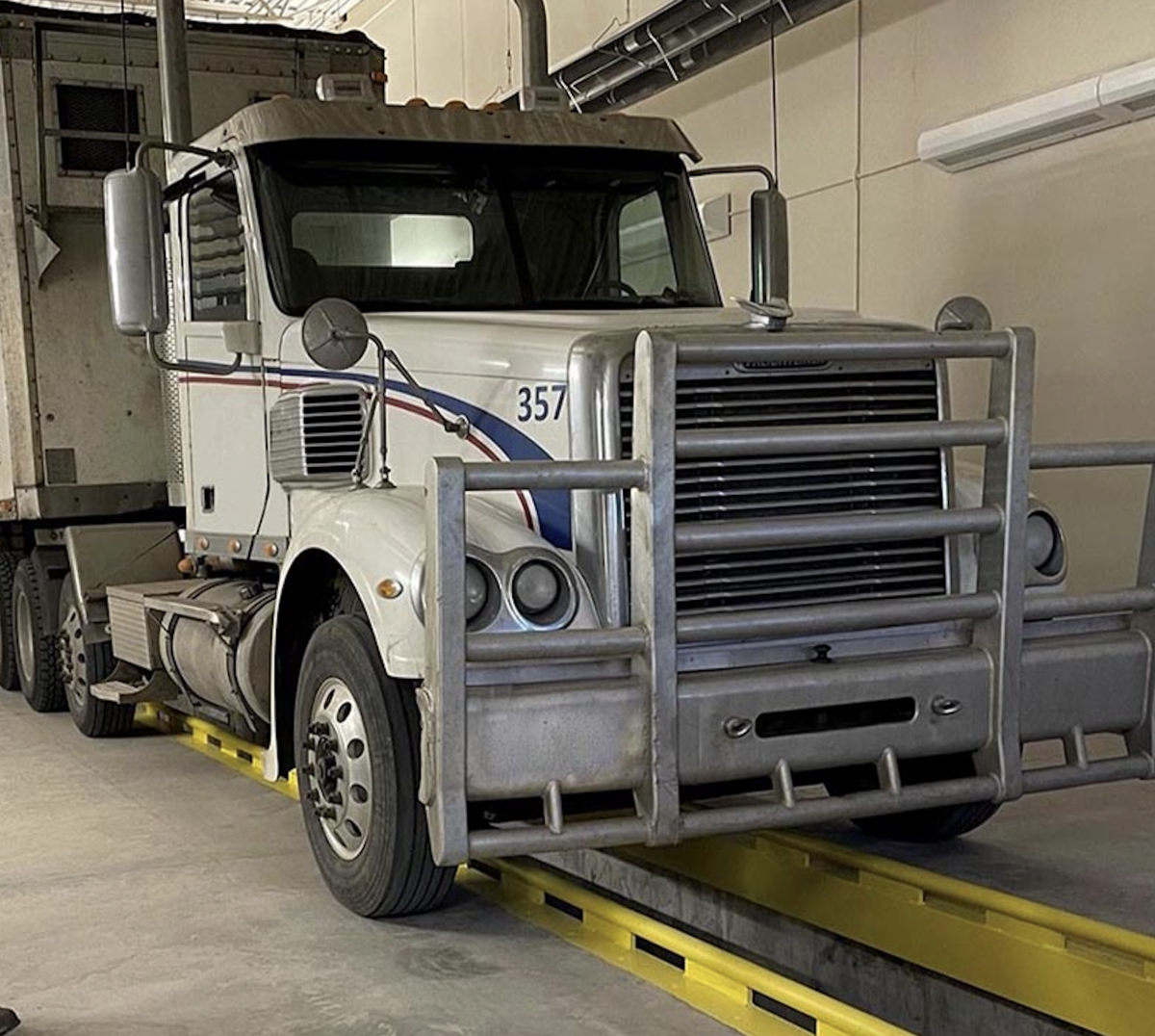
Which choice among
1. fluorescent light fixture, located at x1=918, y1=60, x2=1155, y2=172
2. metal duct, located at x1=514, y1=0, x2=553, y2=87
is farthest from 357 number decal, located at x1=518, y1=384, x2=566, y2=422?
→ fluorescent light fixture, located at x1=918, y1=60, x2=1155, y2=172

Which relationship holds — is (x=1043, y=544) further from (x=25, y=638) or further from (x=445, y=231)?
(x=25, y=638)

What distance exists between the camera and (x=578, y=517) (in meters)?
4.13

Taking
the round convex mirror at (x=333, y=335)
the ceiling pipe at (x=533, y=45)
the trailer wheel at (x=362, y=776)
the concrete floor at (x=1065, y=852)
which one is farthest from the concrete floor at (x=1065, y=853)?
the ceiling pipe at (x=533, y=45)

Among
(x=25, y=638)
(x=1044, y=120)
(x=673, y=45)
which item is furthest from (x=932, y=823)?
(x=673, y=45)

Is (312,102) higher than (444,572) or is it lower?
higher

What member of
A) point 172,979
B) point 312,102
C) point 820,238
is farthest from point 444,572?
point 820,238

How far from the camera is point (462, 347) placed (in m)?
4.75

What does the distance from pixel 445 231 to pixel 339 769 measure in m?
1.96

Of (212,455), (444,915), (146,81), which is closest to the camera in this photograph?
(444,915)

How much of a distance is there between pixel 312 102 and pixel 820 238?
5.38 meters

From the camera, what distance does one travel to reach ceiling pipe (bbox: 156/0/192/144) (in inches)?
271

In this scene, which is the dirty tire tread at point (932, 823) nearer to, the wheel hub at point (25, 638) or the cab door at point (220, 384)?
the cab door at point (220, 384)

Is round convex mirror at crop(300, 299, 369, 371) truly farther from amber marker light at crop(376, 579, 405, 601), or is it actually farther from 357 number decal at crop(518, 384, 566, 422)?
amber marker light at crop(376, 579, 405, 601)

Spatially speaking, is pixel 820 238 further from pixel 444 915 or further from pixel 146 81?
pixel 444 915
